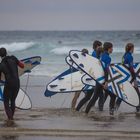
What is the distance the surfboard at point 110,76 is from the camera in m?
11.3

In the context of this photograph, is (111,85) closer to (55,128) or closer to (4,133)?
(55,128)

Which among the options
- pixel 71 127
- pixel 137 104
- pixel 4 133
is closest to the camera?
pixel 4 133

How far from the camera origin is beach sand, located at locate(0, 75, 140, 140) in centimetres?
852

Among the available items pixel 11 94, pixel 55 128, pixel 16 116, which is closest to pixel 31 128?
pixel 55 128

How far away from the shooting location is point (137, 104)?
1180cm

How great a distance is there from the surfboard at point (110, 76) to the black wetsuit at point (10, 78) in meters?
1.84

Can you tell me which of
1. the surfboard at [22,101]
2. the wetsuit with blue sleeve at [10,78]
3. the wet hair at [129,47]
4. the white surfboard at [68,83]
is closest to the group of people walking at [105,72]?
the wet hair at [129,47]

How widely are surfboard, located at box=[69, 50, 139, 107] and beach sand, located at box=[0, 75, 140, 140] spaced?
0.37 meters

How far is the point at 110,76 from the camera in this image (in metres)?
11.6

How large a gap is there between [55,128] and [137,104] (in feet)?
10.00

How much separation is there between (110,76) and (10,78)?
96.9 inches

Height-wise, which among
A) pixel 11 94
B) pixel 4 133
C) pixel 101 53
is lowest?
pixel 4 133

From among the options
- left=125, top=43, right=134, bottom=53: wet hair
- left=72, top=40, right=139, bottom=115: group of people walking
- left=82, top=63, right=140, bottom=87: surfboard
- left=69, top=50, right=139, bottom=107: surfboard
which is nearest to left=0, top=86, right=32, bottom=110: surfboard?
left=72, top=40, right=139, bottom=115: group of people walking

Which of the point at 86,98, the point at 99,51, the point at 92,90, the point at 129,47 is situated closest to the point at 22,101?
the point at 86,98
